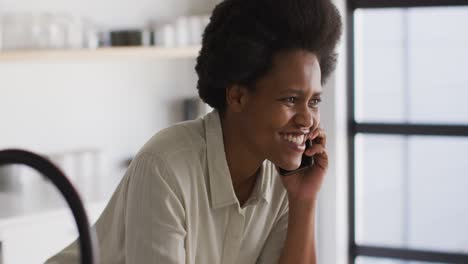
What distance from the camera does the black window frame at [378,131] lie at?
4309 millimetres

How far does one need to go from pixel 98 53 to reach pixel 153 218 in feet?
6.97

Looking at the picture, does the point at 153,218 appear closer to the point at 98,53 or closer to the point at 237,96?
the point at 237,96

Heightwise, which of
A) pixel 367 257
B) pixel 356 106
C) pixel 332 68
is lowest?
pixel 367 257

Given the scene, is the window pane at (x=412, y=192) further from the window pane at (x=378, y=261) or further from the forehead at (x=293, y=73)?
the forehead at (x=293, y=73)

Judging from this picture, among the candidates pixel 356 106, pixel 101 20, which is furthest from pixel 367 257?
pixel 101 20

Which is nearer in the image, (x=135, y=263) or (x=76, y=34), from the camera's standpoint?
(x=135, y=263)

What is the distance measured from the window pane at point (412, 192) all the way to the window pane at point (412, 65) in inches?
5.7

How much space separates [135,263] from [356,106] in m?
3.25

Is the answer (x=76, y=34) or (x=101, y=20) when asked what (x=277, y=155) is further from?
(x=101, y=20)

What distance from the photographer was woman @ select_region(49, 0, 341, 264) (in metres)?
1.41

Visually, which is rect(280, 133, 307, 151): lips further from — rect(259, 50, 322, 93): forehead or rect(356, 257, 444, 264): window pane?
rect(356, 257, 444, 264): window pane

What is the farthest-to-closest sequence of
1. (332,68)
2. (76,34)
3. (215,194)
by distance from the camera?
(76,34) → (332,68) → (215,194)

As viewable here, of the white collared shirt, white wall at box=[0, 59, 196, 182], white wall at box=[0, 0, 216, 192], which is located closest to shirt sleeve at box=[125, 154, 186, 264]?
the white collared shirt

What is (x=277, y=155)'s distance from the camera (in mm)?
1476
